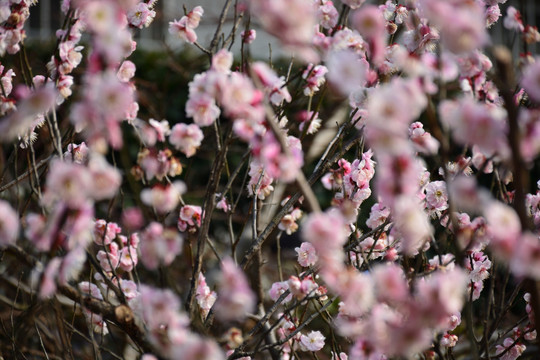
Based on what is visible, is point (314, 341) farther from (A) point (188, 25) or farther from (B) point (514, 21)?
(B) point (514, 21)

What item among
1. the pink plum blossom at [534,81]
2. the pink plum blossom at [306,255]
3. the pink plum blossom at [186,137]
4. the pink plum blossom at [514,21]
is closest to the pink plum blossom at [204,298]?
the pink plum blossom at [306,255]

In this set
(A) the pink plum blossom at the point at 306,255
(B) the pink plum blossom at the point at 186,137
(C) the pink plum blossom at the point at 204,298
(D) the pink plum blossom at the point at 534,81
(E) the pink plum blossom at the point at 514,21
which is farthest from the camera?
(E) the pink plum blossom at the point at 514,21

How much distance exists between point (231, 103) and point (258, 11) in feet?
0.69

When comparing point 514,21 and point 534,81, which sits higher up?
point 514,21

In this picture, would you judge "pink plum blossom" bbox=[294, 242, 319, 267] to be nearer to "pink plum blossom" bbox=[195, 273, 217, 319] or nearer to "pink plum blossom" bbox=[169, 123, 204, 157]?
"pink plum blossom" bbox=[195, 273, 217, 319]

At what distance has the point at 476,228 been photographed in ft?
5.83

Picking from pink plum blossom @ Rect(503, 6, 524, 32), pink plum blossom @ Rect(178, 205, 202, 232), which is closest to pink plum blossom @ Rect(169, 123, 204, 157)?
pink plum blossom @ Rect(178, 205, 202, 232)

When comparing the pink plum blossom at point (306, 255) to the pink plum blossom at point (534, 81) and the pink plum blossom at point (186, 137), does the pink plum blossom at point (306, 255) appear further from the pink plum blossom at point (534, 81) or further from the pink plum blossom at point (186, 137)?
the pink plum blossom at point (534, 81)

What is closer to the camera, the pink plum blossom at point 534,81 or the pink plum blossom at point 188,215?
the pink plum blossom at point 534,81

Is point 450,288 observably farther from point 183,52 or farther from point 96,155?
point 183,52

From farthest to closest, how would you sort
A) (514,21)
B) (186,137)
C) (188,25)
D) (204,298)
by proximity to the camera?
(514,21), (204,298), (188,25), (186,137)

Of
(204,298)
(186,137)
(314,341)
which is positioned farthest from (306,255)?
(186,137)

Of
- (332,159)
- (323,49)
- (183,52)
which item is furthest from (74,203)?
(183,52)

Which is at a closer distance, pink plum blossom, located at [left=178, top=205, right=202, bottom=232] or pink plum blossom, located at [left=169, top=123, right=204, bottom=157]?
pink plum blossom, located at [left=169, top=123, right=204, bottom=157]
